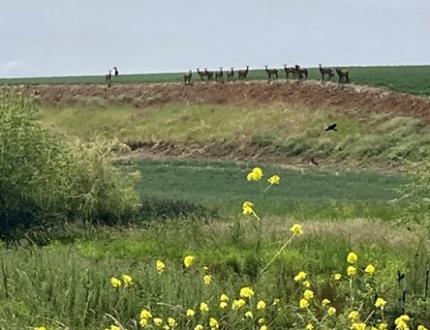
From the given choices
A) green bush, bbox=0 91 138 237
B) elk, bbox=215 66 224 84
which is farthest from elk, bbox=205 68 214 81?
green bush, bbox=0 91 138 237

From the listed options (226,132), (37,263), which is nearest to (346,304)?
(37,263)

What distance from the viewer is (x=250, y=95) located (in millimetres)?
79250

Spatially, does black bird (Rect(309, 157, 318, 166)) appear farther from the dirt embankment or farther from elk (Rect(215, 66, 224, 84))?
elk (Rect(215, 66, 224, 84))

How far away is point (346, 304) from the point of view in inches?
543

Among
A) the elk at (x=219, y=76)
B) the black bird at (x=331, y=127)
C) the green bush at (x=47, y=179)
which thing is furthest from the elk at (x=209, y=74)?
the green bush at (x=47, y=179)

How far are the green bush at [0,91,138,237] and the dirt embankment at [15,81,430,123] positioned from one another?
112 feet

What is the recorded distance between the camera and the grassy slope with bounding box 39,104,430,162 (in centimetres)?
6069

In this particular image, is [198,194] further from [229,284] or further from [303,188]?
[229,284]

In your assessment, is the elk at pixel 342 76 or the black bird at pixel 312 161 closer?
the black bird at pixel 312 161

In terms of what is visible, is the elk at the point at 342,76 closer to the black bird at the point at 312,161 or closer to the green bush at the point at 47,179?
the black bird at the point at 312,161

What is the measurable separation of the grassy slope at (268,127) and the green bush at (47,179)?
825 inches

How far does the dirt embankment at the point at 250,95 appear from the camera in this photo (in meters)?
70.8

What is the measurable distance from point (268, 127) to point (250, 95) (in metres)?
9.70

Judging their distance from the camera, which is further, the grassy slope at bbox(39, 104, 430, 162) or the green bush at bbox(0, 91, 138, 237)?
the grassy slope at bbox(39, 104, 430, 162)
